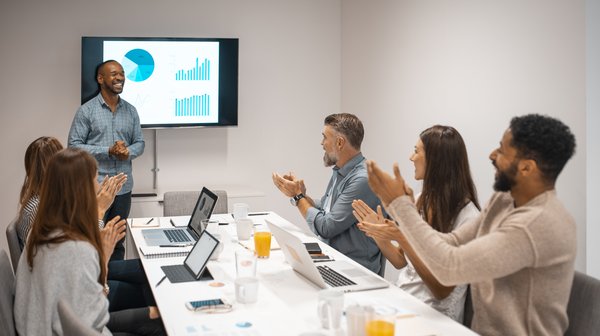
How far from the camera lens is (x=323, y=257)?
10.2ft

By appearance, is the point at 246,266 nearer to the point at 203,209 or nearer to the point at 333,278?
the point at 333,278

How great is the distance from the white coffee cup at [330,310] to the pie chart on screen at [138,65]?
3926 millimetres

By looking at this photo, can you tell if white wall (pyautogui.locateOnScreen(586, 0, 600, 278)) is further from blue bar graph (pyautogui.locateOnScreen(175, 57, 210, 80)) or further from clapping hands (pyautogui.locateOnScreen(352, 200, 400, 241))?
blue bar graph (pyautogui.locateOnScreen(175, 57, 210, 80))

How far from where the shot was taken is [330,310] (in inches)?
83.4

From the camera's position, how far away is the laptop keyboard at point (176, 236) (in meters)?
3.48

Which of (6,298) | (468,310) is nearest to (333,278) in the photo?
(468,310)

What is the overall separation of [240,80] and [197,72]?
0.47 metres

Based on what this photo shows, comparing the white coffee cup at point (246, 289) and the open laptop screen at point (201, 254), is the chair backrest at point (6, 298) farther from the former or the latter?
the white coffee cup at point (246, 289)

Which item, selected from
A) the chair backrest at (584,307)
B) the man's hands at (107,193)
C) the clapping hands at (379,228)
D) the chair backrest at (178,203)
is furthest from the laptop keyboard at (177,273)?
the chair backrest at (178,203)

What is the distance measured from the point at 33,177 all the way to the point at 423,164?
2025mm

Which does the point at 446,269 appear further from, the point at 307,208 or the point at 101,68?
the point at 101,68

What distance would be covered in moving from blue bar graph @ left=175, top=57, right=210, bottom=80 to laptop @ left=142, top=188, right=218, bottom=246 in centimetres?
224

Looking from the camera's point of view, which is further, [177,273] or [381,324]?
[177,273]

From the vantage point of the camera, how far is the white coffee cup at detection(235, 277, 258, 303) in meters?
2.39
